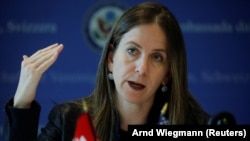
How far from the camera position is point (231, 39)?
3016 mm

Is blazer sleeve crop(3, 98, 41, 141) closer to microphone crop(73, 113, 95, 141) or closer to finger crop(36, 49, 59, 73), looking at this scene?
finger crop(36, 49, 59, 73)

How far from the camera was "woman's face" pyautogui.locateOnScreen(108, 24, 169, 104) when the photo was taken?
1612 millimetres

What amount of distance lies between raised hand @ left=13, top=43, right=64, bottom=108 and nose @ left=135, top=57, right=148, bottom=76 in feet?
1.24

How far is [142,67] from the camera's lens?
5.19ft

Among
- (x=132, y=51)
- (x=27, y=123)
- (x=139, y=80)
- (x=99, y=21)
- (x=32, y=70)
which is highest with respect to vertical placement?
(x=99, y=21)

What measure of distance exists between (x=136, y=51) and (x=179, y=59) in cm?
16

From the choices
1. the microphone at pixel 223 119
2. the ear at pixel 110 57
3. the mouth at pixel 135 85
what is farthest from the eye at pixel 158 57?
the microphone at pixel 223 119

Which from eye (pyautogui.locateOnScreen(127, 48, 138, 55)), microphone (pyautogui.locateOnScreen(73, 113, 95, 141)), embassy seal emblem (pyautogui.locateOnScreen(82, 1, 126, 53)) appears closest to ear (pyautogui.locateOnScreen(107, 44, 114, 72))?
eye (pyautogui.locateOnScreen(127, 48, 138, 55))

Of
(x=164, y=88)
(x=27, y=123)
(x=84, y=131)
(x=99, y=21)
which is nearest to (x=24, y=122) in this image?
(x=27, y=123)

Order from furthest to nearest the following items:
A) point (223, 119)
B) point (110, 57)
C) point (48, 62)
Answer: point (110, 57), point (48, 62), point (223, 119)

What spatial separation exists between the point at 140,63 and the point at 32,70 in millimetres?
423

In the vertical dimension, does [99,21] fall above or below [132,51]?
above

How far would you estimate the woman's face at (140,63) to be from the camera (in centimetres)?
161

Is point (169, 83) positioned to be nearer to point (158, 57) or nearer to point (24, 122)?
point (158, 57)
